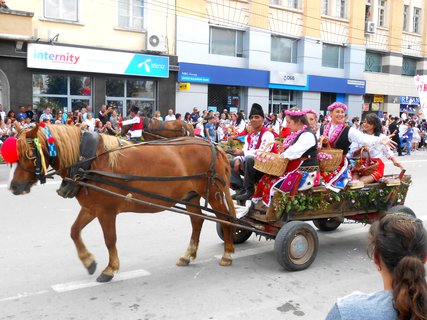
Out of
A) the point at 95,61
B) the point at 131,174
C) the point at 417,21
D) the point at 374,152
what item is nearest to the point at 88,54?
the point at 95,61

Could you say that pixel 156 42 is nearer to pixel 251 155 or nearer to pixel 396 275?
pixel 251 155

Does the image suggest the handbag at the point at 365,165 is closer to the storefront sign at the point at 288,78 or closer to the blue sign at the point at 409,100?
the storefront sign at the point at 288,78

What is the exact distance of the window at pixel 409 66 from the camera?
32750mm

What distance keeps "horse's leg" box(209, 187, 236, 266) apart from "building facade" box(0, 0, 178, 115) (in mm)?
14445

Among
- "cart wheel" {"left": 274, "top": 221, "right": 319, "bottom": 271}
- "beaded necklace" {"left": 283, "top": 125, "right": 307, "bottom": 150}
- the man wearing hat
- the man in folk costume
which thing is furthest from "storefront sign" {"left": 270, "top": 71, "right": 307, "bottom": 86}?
"cart wheel" {"left": 274, "top": 221, "right": 319, "bottom": 271}

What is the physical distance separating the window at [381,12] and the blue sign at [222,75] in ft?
37.2

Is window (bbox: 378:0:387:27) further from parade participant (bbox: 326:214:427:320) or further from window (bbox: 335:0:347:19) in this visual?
parade participant (bbox: 326:214:427:320)

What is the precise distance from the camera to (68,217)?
7363mm

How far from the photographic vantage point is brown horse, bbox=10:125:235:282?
429cm

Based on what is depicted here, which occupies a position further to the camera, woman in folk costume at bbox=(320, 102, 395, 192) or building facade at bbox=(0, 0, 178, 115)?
building facade at bbox=(0, 0, 178, 115)

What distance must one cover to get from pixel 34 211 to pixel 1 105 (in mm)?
9920

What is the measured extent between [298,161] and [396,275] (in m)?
3.70

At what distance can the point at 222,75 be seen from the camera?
22.8 metres

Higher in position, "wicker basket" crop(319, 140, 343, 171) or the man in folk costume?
the man in folk costume
